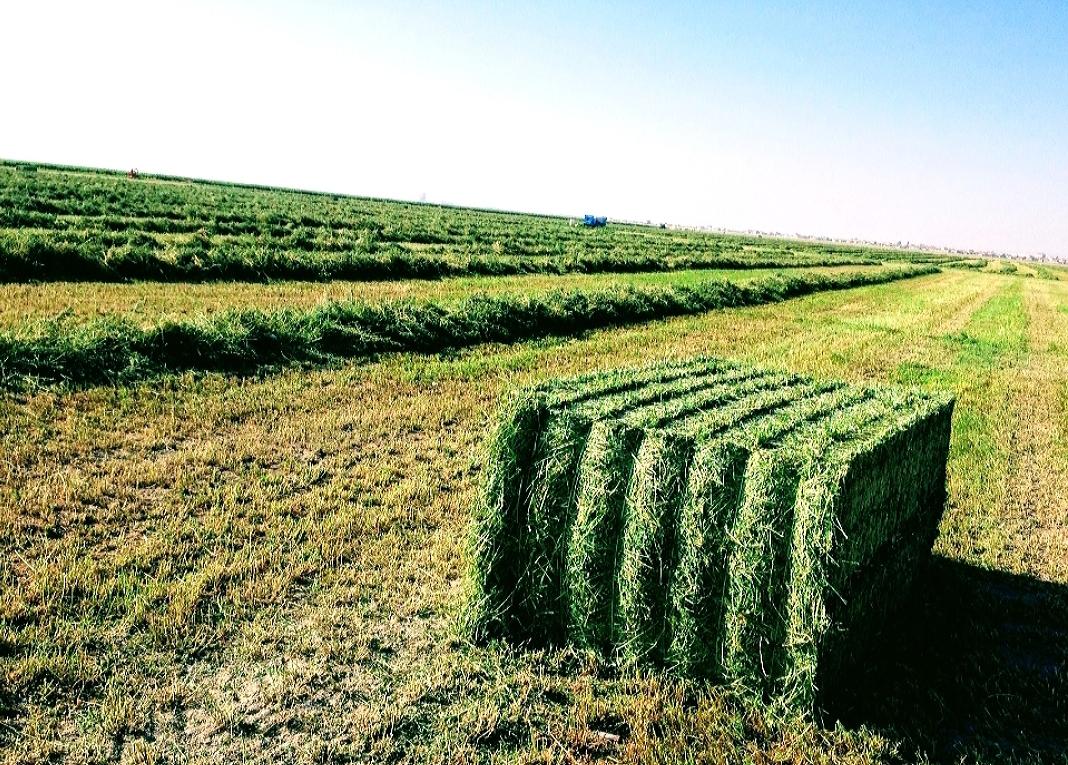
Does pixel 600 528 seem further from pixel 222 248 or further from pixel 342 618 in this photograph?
pixel 222 248

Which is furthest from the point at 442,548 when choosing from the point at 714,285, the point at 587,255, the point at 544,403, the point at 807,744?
the point at 587,255

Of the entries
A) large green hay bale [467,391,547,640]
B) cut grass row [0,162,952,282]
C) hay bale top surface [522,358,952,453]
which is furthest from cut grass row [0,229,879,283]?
hay bale top surface [522,358,952,453]

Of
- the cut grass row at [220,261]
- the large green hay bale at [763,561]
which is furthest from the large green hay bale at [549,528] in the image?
the cut grass row at [220,261]

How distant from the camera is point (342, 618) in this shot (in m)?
4.80

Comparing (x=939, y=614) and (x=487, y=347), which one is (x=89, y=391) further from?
(x=939, y=614)

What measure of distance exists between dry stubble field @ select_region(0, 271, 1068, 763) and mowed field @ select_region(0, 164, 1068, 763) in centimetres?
2

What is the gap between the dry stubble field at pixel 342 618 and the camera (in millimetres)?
3826

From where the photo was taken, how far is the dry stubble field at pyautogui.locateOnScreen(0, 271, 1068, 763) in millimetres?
3826

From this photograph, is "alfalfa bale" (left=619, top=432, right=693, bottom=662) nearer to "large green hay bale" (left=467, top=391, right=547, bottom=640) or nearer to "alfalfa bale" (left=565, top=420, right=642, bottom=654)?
"alfalfa bale" (left=565, top=420, right=642, bottom=654)

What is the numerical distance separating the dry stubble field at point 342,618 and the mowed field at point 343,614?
2cm

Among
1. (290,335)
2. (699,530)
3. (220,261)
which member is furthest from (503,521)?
(220,261)

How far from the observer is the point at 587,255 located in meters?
31.6

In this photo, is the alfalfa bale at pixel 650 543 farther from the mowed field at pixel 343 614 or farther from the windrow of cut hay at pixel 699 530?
the mowed field at pixel 343 614

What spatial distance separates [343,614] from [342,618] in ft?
0.14
